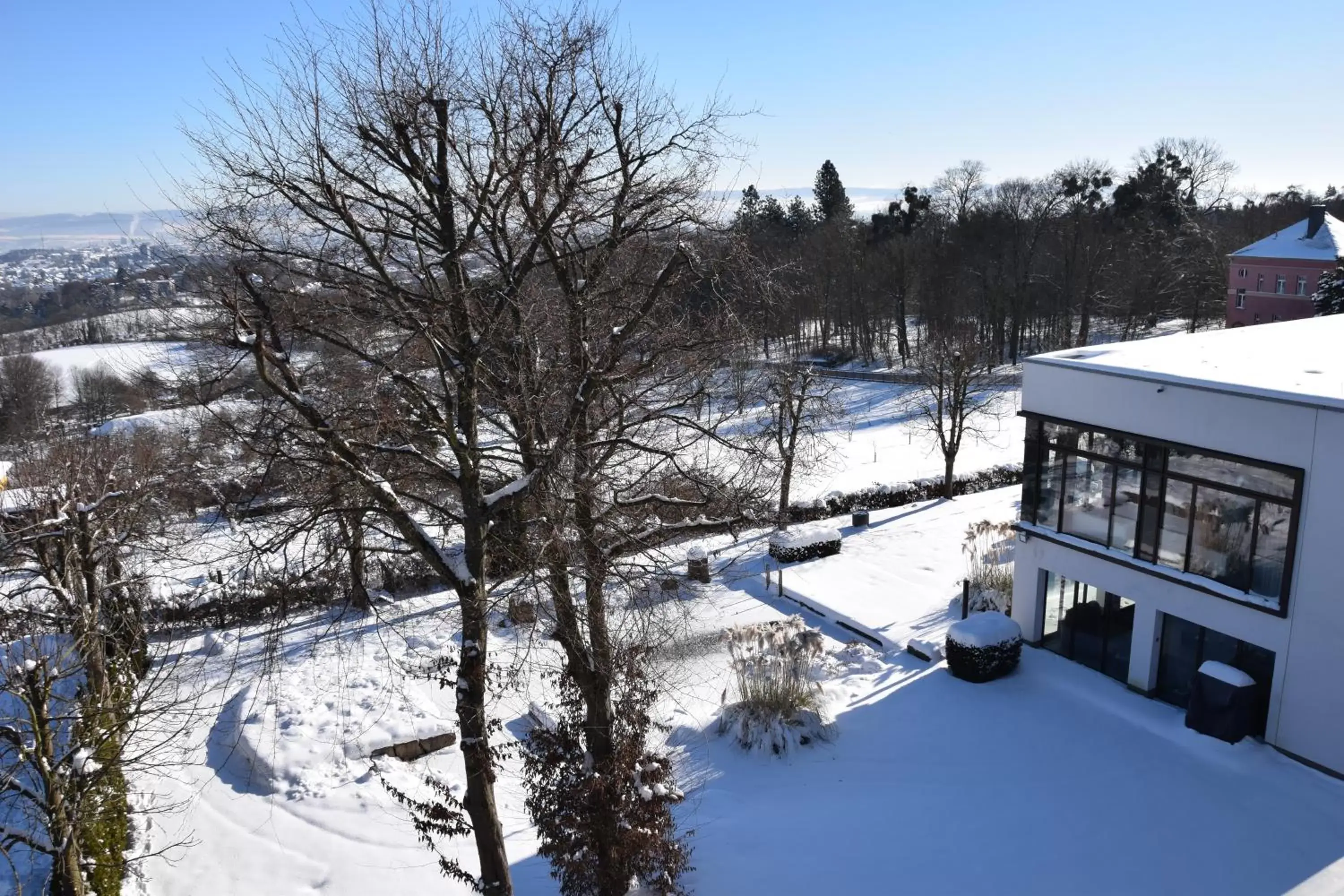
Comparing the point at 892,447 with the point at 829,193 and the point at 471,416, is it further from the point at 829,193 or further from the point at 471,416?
the point at 829,193

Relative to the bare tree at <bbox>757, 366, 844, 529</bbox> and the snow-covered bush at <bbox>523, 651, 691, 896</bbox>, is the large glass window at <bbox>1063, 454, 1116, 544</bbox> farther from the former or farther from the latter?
the snow-covered bush at <bbox>523, 651, 691, 896</bbox>

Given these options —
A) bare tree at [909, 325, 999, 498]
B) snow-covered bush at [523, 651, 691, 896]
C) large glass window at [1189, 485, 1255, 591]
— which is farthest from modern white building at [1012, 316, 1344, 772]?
bare tree at [909, 325, 999, 498]

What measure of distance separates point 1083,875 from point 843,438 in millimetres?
23891

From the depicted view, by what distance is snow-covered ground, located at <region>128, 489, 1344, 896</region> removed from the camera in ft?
29.7

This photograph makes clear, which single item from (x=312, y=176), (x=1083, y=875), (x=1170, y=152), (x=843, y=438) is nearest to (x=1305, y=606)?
(x=1083, y=875)

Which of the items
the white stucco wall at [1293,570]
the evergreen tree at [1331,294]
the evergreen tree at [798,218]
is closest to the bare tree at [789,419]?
the white stucco wall at [1293,570]

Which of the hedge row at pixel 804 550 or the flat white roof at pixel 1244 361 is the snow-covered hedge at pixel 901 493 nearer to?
the hedge row at pixel 804 550

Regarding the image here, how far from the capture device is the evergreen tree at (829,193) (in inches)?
2325

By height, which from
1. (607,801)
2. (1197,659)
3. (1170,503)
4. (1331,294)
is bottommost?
(1197,659)

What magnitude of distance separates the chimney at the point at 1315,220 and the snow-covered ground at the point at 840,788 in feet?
113

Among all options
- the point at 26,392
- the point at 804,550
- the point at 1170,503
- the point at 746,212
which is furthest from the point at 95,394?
the point at 1170,503

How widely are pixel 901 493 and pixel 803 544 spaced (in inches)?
225

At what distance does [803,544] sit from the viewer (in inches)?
738

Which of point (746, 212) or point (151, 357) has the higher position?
point (746, 212)
